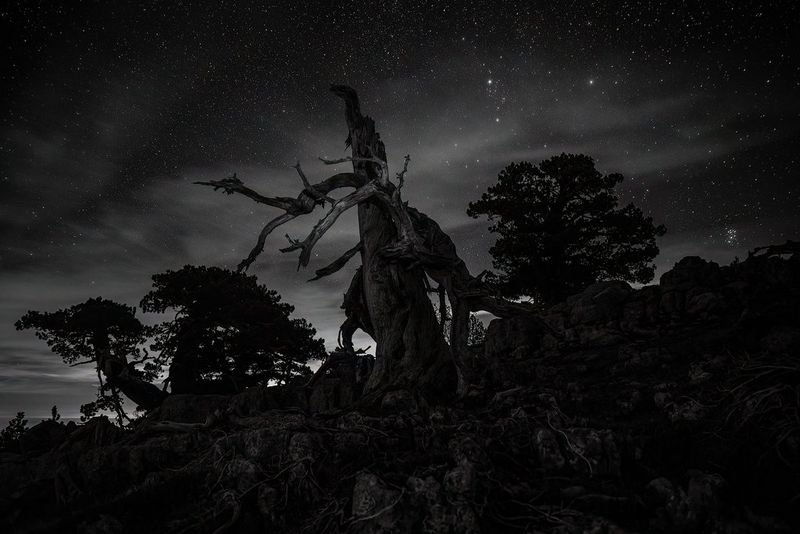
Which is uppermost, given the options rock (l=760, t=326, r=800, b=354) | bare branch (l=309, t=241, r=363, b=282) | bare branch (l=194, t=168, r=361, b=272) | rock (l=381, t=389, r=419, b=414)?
bare branch (l=194, t=168, r=361, b=272)

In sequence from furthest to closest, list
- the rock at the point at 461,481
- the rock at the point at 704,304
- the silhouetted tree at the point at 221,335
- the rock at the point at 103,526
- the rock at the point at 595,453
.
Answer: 1. the silhouetted tree at the point at 221,335
2. the rock at the point at 704,304
3. the rock at the point at 595,453
4. the rock at the point at 103,526
5. the rock at the point at 461,481

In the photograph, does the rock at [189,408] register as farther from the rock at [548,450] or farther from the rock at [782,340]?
the rock at [782,340]

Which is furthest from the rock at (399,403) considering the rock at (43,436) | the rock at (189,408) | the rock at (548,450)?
the rock at (43,436)

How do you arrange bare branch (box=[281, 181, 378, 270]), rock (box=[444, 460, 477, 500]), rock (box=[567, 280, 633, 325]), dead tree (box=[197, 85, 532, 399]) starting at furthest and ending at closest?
1. rock (box=[567, 280, 633, 325])
2. dead tree (box=[197, 85, 532, 399])
3. bare branch (box=[281, 181, 378, 270])
4. rock (box=[444, 460, 477, 500])

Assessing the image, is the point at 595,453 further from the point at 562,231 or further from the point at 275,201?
the point at 562,231

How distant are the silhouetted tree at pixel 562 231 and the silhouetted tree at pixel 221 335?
12718mm

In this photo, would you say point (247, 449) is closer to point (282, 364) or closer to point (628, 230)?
point (282, 364)

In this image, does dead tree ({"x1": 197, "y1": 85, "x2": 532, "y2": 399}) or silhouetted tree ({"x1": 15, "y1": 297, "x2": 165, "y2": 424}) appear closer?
dead tree ({"x1": 197, "y1": 85, "x2": 532, "y2": 399})

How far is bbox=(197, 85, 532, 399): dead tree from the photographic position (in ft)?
23.6

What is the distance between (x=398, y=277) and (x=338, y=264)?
4.72ft

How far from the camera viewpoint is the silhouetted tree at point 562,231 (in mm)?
21656

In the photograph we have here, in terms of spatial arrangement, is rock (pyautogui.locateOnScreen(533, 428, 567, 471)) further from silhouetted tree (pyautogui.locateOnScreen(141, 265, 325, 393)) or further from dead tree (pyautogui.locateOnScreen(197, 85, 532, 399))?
silhouetted tree (pyautogui.locateOnScreen(141, 265, 325, 393))

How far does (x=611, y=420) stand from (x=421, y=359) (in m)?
3.53

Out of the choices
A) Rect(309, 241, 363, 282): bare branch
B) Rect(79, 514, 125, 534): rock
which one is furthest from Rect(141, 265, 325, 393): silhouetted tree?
Rect(79, 514, 125, 534): rock
